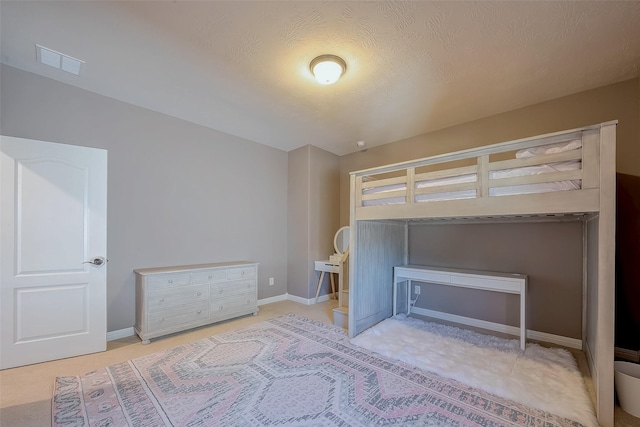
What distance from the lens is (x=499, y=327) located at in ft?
10.3

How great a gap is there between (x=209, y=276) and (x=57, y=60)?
8.25ft

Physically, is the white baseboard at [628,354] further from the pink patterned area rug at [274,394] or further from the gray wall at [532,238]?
the pink patterned area rug at [274,394]

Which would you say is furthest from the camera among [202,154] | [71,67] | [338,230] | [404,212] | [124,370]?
[338,230]

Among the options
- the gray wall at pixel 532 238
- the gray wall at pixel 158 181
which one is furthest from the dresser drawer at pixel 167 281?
the gray wall at pixel 532 238

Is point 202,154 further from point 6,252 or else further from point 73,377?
point 73,377

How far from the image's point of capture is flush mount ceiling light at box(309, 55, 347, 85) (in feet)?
7.38

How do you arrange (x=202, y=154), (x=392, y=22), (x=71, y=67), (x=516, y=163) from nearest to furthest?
(x=392, y=22) → (x=516, y=163) → (x=71, y=67) → (x=202, y=154)

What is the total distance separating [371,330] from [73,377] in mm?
2737

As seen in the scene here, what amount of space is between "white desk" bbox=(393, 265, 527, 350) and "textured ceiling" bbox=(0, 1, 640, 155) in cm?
189

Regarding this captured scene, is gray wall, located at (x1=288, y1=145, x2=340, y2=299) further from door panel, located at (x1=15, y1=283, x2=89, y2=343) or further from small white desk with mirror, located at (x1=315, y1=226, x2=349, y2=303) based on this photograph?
door panel, located at (x1=15, y1=283, x2=89, y2=343)

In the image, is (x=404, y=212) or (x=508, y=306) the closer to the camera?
(x=404, y=212)

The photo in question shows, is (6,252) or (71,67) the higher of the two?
(71,67)

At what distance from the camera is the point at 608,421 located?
5.35 feet

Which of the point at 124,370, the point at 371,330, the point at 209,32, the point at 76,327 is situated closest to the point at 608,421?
the point at 371,330
